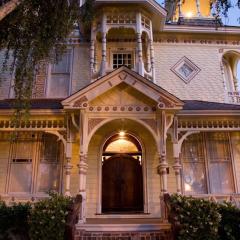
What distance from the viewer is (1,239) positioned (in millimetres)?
7621

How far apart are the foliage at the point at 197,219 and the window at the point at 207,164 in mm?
3783

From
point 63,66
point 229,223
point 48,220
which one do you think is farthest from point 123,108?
point 63,66

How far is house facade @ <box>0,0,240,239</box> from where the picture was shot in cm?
941

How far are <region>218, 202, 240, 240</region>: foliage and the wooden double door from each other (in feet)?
11.8

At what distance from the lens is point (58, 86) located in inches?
504

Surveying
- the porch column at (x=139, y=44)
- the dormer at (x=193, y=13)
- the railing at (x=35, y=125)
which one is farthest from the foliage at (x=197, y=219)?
the dormer at (x=193, y=13)

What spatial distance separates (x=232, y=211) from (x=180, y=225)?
152 centimetres

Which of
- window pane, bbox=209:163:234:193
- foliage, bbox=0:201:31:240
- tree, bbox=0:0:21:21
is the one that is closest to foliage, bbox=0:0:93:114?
tree, bbox=0:0:21:21

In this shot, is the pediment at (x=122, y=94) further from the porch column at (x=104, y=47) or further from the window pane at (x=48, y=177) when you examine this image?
the window pane at (x=48, y=177)

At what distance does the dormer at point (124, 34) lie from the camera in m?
12.1

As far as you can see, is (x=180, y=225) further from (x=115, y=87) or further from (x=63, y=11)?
(x=63, y=11)

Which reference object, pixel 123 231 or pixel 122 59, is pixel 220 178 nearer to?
pixel 123 231

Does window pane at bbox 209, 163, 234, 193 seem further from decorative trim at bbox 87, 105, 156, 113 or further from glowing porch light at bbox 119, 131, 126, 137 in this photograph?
decorative trim at bbox 87, 105, 156, 113

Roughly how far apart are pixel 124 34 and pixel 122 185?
20.7 feet
